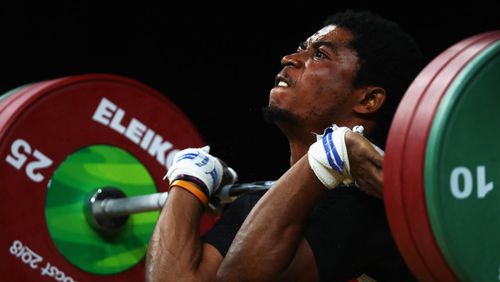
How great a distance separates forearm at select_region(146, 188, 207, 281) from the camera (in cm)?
221

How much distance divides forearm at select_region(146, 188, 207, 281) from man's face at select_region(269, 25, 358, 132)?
0.35 m

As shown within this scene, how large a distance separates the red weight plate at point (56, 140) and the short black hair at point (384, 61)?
982 mm

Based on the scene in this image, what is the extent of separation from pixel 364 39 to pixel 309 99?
0.24 meters

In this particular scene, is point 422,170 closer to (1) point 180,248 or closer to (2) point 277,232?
(2) point 277,232

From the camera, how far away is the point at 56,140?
2889mm

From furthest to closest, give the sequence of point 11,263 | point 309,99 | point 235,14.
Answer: point 235,14
point 11,263
point 309,99

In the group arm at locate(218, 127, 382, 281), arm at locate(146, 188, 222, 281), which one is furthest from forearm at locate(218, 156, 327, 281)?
arm at locate(146, 188, 222, 281)

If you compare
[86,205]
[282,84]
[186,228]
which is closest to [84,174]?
[86,205]

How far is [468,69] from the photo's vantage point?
164 cm

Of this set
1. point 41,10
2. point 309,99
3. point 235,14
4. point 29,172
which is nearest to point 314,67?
point 309,99

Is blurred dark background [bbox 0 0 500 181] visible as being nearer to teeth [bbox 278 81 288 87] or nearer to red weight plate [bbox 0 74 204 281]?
red weight plate [bbox 0 74 204 281]

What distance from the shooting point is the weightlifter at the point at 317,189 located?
196 centimetres

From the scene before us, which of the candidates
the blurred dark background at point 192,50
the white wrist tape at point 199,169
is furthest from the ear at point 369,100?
the blurred dark background at point 192,50

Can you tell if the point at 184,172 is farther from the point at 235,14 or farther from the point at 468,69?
the point at 235,14
